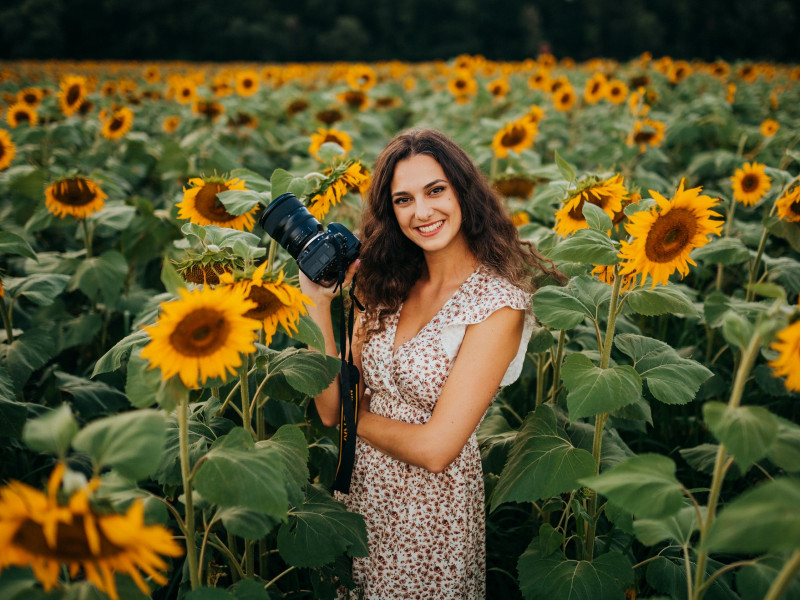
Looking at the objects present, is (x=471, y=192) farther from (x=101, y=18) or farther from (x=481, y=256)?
(x=101, y=18)

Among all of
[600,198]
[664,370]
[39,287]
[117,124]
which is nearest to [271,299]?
[664,370]

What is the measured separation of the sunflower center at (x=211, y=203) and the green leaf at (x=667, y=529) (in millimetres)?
1516

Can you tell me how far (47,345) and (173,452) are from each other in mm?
1439

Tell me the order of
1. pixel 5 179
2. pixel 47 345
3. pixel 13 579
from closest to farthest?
pixel 13 579
pixel 47 345
pixel 5 179

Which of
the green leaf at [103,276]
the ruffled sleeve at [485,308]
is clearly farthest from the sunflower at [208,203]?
the green leaf at [103,276]

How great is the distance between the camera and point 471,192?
2105mm

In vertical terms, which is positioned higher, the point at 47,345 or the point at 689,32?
the point at 689,32

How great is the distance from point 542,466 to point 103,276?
7.60ft

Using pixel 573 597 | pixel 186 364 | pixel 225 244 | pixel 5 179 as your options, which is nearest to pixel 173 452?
pixel 186 364

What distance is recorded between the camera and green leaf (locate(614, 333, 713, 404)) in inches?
62.2

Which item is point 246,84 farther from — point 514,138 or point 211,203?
point 211,203

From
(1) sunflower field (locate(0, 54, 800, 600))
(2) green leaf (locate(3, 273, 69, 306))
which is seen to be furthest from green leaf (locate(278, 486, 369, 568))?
(2) green leaf (locate(3, 273, 69, 306))

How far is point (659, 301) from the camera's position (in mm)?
1613

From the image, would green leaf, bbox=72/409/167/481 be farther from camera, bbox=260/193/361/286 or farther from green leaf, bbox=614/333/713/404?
green leaf, bbox=614/333/713/404
